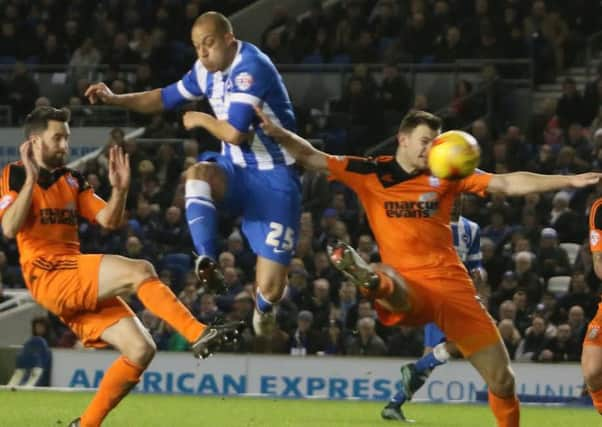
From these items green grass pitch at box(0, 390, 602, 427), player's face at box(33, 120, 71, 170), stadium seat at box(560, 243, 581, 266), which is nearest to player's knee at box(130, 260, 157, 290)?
player's face at box(33, 120, 71, 170)

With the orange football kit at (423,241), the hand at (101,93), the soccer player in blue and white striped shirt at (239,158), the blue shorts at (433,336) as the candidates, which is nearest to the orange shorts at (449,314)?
the orange football kit at (423,241)

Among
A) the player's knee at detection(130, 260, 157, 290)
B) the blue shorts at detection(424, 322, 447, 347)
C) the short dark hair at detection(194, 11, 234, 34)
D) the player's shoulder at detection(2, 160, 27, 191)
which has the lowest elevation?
the blue shorts at detection(424, 322, 447, 347)

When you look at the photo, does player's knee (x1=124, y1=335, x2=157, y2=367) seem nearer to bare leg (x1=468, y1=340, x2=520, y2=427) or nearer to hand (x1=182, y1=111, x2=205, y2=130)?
hand (x1=182, y1=111, x2=205, y2=130)

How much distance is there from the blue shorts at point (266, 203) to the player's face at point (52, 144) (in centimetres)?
118

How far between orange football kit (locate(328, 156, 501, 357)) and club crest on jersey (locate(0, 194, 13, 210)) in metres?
2.10

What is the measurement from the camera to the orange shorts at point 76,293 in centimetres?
1035

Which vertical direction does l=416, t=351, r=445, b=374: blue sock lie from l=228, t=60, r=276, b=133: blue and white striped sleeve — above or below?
below

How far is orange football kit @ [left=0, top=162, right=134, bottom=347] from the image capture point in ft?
34.1

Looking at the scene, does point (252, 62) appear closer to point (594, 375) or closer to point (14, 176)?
point (14, 176)

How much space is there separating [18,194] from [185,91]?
1921 millimetres

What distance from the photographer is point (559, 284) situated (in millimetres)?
19375

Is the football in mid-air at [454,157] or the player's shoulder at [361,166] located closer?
the football in mid-air at [454,157]

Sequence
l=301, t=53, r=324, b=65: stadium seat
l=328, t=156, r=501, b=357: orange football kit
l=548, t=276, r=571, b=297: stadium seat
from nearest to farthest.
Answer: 1. l=328, t=156, r=501, b=357: orange football kit
2. l=548, t=276, r=571, b=297: stadium seat
3. l=301, t=53, r=324, b=65: stadium seat

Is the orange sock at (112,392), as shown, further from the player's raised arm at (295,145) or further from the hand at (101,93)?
the hand at (101,93)
